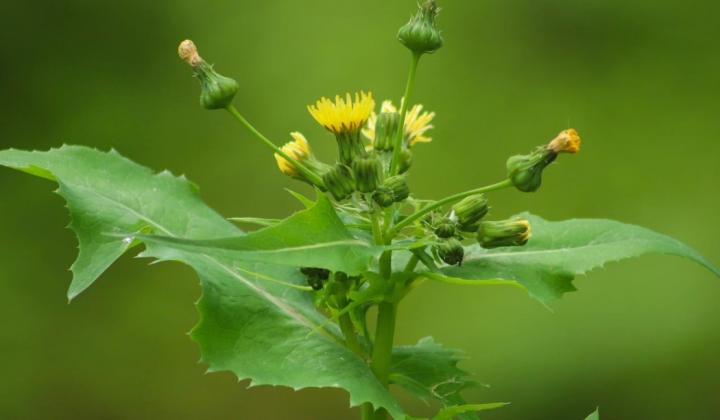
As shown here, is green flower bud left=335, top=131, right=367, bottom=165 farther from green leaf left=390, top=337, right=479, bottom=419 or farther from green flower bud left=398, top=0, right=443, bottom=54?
green leaf left=390, top=337, right=479, bottom=419

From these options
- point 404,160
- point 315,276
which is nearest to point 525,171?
point 404,160

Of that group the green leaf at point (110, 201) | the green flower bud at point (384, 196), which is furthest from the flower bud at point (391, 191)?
the green leaf at point (110, 201)

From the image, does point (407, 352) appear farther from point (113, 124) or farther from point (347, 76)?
point (113, 124)

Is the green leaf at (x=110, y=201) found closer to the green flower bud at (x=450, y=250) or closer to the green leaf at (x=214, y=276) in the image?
the green leaf at (x=214, y=276)

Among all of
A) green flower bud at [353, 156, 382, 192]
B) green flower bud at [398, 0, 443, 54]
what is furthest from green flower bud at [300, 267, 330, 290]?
green flower bud at [398, 0, 443, 54]

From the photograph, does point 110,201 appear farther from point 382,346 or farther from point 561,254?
point 561,254

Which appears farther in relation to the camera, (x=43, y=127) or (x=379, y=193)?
(x=43, y=127)

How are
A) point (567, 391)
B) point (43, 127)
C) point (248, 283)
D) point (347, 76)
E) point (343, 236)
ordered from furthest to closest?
point (43, 127), point (347, 76), point (567, 391), point (248, 283), point (343, 236)

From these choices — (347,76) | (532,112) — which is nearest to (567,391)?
(532,112)
